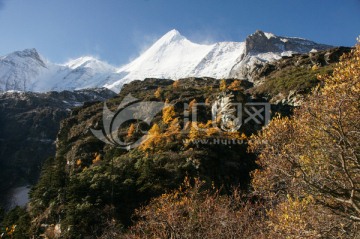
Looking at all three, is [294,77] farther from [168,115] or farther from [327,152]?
[327,152]

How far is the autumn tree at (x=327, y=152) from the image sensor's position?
13.3m

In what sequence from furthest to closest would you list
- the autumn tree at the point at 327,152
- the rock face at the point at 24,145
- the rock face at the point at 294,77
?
the rock face at the point at 24,145, the rock face at the point at 294,77, the autumn tree at the point at 327,152

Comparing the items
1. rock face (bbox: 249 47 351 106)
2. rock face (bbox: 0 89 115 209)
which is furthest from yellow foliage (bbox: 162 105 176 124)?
rock face (bbox: 0 89 115 209)

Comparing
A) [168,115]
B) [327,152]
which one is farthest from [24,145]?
[327,152]

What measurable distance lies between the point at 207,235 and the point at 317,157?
9623 millimetres

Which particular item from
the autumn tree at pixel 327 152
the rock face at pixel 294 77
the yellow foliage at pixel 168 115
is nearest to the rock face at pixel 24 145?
the yellow foliage at pixel 168 115

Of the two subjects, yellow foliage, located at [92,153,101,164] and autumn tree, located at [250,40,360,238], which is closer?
autumn tree, located at [250,40,360,238]

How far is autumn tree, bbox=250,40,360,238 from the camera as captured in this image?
13.3 meters

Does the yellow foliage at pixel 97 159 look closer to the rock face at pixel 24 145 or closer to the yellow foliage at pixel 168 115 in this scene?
the yellow foliage at pixel 168 115

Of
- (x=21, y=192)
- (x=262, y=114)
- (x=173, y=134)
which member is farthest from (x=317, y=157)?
(x=21, y=192)

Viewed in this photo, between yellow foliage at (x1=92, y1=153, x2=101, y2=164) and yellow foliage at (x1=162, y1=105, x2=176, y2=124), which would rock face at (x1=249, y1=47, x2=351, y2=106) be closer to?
yellow foliage at (x1=162, y1=105, x2=176, y2=124)

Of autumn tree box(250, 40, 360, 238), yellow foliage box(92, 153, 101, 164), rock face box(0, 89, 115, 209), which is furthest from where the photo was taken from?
rock face box(0, 89, 115, 209)

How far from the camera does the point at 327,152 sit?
591 inches

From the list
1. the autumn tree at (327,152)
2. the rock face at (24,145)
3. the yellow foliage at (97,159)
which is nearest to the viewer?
the autumn tree at (327,152)
